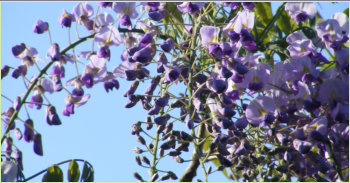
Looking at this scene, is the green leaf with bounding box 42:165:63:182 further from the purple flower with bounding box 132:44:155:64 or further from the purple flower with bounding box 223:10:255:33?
the purple flower with bounding box 223:10:255:33

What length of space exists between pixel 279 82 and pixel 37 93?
0.81 metres

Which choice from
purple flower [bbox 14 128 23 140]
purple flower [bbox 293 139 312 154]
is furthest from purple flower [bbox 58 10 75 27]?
purple flower [bbox 293 139 312 154]

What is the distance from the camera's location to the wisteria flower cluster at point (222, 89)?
167 cm

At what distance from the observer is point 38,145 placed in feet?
5.32

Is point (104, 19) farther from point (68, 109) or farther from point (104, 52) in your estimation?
point (68, 109)

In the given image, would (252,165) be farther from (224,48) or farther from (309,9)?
(309,9)

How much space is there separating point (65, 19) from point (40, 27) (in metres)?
0.09

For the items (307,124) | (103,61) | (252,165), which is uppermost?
(103,61)

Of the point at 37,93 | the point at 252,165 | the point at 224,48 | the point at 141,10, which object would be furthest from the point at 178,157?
the point at 141,10

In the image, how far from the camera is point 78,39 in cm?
173

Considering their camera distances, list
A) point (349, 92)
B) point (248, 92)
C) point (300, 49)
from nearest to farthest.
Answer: point (349, 92) → point (300, 49) → point (248, 92)

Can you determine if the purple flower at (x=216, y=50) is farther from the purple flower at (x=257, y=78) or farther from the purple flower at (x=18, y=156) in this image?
the purple flower at (x=18, y=156)

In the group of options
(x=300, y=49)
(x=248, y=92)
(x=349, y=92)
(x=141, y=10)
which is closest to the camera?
(x=349, y=92)

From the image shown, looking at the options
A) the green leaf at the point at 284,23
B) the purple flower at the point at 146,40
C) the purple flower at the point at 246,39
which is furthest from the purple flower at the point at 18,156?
the green leaf at the point at 284,23
